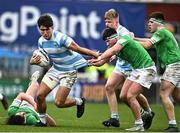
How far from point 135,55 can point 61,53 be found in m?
1.61

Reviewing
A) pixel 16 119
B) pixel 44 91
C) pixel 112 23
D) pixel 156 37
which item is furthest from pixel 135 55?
pixel 16 119

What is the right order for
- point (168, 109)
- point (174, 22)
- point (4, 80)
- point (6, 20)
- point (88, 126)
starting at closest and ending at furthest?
point (168, 109) < point (88, 126) < point (4, 80) < point (6, 20) < point (174, 22)

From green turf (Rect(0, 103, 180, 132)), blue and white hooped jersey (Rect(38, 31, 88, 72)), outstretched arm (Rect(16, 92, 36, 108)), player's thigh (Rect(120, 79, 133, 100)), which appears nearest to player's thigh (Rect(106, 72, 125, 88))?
blue and white hooped jersey (Rect(38, 31, 88, 72))

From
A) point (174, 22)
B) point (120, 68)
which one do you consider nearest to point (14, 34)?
point (174, 22)

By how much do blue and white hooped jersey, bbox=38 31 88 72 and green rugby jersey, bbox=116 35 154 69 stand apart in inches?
42.4

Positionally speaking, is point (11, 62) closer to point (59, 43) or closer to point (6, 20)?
point (6, 20)

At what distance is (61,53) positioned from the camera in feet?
57.1

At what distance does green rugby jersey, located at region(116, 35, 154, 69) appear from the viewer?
1692 centimetres

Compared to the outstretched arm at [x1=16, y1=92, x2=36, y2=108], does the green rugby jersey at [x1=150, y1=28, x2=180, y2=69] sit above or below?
above

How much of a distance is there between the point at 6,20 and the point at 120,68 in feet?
56.3

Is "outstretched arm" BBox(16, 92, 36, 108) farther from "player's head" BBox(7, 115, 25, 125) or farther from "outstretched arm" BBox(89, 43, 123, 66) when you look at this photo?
"outstretched arm" BBox(89, 43, 123, 66)

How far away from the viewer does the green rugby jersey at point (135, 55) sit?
1692cm

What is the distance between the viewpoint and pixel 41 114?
17641 mm

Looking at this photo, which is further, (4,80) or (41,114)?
(4,80)
